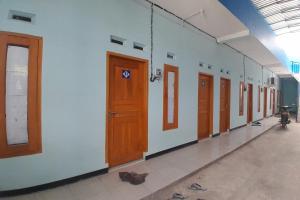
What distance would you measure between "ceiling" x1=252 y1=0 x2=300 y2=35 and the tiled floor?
3838 millimetres

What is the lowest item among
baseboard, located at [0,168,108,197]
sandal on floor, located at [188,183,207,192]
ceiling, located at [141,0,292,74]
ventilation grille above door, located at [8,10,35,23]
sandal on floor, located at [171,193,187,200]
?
sandal on floor, located at [171,193,187,200]

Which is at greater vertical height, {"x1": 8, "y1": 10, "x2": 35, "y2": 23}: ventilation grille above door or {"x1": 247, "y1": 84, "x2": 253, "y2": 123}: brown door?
{"x1": 8, "y1": 10, "x2": 35, "y2": 23}: ventilation grille above door

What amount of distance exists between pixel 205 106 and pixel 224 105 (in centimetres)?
137

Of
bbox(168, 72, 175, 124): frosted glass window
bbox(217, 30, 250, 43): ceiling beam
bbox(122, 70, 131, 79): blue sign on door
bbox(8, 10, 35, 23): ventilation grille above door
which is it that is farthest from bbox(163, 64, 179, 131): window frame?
bbox(8, 10, 35, 23): ventilation grille above door

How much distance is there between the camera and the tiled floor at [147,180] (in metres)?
2.26

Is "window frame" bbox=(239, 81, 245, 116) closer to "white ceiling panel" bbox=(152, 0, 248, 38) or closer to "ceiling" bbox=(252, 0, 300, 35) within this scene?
"ceiling" bbox=(252, 0, 300, 35)

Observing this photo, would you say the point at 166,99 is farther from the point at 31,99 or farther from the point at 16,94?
the point at 16,94

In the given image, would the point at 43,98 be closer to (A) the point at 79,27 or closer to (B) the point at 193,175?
(A) the point at 79,27

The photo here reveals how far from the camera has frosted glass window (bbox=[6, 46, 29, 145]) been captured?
2165 mm

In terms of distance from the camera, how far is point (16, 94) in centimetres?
221

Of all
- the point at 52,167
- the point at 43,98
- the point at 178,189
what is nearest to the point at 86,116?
the point at 43,98

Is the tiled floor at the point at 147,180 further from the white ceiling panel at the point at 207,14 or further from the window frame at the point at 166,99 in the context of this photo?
the white ceiling panel at the point at 207,14

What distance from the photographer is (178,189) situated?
262 cm

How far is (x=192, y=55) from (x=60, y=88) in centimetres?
343
